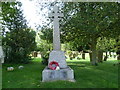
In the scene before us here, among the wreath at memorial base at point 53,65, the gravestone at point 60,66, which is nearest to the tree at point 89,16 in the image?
the gravestone at point 60,66

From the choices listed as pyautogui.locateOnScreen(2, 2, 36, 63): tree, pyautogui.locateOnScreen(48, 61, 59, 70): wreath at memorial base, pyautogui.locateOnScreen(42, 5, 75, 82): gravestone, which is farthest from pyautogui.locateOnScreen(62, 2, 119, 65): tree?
pyautogui.locateOnScreen(2, 2, 36, 63): tree

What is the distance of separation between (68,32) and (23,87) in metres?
8.52

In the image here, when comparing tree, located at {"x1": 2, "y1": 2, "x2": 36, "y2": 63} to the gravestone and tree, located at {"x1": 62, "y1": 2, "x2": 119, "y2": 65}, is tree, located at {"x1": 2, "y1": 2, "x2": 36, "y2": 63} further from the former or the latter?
the gravestone

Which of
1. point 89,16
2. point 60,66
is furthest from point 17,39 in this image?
point 60,66

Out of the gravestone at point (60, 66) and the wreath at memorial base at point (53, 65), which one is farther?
the wreath at memorial base at point (53, 65)

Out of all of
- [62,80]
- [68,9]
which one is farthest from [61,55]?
[68,9]

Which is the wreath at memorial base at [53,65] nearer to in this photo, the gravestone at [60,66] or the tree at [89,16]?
the gravestone at [60,66]

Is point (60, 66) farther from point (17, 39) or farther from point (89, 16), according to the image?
point (17, 39)

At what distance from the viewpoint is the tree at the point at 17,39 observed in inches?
677

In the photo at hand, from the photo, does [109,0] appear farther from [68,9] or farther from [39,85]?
[39,85]

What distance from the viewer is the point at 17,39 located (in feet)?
58.1

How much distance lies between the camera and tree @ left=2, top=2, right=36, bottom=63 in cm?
1720

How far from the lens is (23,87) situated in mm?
6422

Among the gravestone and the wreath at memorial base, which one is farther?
the wreath at memorial base
